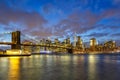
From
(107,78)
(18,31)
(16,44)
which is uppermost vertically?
(18,31)

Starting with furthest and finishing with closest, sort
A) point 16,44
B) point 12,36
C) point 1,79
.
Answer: point 12,36 → point 16,44 → point 1,79

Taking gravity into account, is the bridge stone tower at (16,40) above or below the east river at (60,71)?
above

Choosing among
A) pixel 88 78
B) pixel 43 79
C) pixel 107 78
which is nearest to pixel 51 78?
pixel 43 79

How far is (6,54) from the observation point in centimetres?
11125

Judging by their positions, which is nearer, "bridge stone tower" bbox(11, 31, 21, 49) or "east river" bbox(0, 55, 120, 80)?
"east river" bbox(0, 55, 120, 80)

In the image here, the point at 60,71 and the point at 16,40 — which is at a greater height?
the point at 16,40

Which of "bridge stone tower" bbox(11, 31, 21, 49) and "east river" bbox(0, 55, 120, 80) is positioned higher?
"bridge stone tower" bbox(11, 31, 21, 49)

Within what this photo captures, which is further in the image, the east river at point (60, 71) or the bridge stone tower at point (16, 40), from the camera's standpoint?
the bridge stone tower at point (16, 40)

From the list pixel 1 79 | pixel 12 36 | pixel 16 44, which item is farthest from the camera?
pixel 12 36

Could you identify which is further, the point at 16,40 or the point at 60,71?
the point at 16,40

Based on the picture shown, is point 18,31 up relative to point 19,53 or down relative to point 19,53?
up

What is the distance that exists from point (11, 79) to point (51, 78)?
4560 millimetres

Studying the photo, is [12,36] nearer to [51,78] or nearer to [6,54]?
[6,54]

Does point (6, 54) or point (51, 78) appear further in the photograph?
point (6, 54)
